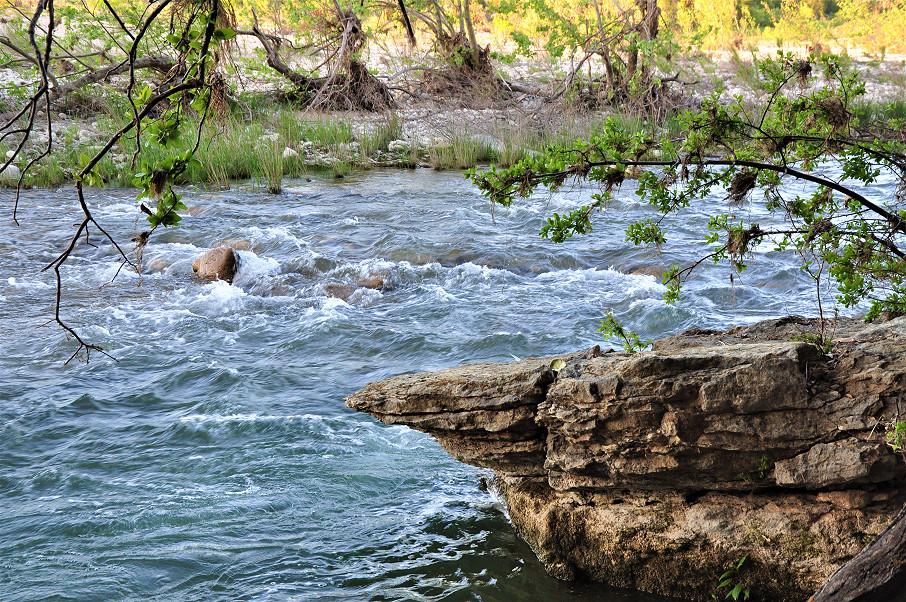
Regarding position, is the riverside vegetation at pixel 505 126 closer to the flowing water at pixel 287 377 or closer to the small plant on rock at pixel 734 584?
the flowing water at pixel 287 377

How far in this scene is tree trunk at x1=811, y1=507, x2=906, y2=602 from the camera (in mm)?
1833

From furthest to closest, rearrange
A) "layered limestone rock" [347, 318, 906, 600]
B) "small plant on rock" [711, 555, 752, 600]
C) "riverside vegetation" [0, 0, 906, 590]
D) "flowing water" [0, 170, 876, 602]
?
"flowing water" [0, 170, 876, 602] < "riverside vegetation" [0, 0, 906, 590] < "small plant on rock" [711, 555, 752, 600] < "layered limestone rock" [347, 318, 906, 600]

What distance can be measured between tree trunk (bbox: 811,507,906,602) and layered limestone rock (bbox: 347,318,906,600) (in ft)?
2.79

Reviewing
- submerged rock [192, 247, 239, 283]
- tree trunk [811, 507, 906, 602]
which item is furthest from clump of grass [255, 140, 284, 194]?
tree trunk [811, 507, 906, 602]

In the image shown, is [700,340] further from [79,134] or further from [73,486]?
[79,134]

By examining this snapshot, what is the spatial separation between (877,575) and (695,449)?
1.07m

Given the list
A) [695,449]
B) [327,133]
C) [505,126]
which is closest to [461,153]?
[505,126]

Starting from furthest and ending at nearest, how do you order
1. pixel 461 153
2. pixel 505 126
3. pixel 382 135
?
pixel 382 135 < pixel 505 126 < pixel 461 153

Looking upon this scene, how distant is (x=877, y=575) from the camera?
6.06 feet

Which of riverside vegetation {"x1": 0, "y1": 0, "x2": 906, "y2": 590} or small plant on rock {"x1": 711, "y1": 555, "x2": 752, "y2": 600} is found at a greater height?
riverside vegetation {"x1": 0, "y1": 0, "x2": 906, "y2": 590}

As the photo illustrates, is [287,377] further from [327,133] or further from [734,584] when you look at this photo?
[327,133]

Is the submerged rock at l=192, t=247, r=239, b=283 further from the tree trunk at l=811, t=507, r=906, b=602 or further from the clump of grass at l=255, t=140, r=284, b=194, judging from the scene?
the tree trunk at l=811, t=507, r=906, b=602

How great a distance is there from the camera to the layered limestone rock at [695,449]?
279cm

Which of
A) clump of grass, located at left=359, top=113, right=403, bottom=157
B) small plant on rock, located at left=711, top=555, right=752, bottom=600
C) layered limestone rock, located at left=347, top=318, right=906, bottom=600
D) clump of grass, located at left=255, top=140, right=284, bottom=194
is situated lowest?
small plant on rock, located at left=711, top=555, right=752, bottom=600
